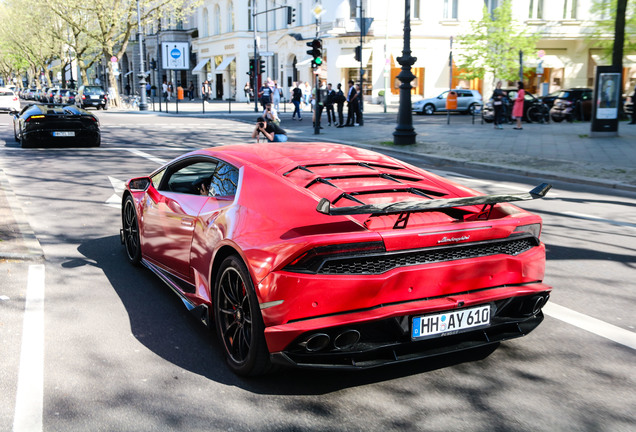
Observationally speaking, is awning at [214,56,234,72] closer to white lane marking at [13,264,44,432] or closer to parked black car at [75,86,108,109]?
Answer: parked black car at [75,86,108,109]

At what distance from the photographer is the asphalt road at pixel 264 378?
10.6 feet

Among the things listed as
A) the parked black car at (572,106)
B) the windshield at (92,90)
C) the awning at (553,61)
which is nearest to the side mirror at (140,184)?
the parked black car at (572,106)

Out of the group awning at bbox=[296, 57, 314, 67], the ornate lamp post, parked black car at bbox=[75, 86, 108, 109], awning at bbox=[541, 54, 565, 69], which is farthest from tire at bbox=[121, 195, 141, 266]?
awning at bbox=[541, 54, 565, 69]

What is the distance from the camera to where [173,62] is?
36.9 metres

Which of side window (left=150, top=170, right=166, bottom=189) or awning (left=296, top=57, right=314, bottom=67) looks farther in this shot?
awning (left=296, top=57, right=314, bottom=67)

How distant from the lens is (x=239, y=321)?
3697mm

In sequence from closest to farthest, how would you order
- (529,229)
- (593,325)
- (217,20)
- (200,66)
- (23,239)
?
(529,229), (593,325), (23,239), (217,20), (200,66)

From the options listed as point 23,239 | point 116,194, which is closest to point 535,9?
point 116,194

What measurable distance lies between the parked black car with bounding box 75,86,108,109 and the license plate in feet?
142

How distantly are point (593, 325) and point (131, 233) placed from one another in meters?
4.08

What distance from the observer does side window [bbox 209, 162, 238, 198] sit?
166 inches

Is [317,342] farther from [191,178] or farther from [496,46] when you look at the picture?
[496,46]

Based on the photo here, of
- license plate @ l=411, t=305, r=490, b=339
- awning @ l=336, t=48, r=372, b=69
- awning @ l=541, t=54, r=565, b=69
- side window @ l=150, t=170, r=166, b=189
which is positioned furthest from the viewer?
awning @ l=541, t=54, r=565, b=69

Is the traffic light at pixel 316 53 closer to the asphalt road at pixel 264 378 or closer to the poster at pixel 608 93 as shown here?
the poster at pixel 608 93
